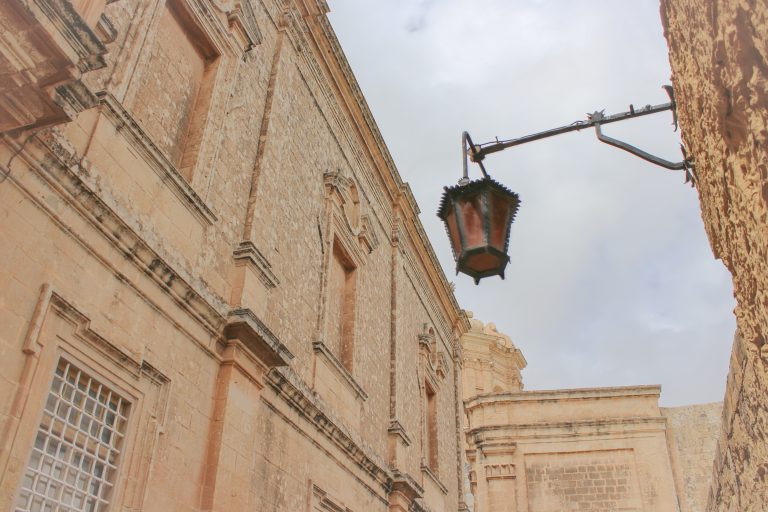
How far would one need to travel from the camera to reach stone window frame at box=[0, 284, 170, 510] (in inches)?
159

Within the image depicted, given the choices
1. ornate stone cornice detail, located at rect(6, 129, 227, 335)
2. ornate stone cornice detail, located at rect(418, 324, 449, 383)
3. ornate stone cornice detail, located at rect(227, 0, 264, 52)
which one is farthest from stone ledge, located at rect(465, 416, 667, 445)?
ornate stone cornice detail, located at rect(6, 129, 227, 335)

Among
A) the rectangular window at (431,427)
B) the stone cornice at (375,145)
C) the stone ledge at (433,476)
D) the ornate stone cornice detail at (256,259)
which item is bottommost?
the stone ledge at (433,476)

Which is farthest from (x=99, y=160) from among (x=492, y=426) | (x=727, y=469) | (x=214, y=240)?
(x=492, y=426)

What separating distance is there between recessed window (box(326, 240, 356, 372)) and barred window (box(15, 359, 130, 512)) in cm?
453

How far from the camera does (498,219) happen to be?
393cm

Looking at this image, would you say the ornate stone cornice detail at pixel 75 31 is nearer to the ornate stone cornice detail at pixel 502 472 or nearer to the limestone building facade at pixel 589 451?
the limestone building facade at pixel 589 451

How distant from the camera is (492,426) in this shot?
19.6 metres

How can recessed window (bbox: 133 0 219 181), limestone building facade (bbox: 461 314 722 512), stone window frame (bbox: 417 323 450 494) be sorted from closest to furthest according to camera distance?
1. recessed window (bbox: 133 0 219 181)
2. stone window frame (bbox: 417 323 450 494)
3. limestone building facade (bbox: 461 314 722 512)

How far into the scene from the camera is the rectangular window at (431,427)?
13729 millimetres

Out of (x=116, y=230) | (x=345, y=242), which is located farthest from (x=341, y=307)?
(x=116, y=230)

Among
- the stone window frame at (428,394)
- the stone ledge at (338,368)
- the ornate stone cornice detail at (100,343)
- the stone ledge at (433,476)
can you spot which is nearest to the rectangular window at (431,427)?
the stone window frame at (428,394)

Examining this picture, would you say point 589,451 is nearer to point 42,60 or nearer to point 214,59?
point 214,59

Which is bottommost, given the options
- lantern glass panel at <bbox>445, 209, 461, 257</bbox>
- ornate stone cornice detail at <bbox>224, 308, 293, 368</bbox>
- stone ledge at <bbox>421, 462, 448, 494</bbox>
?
lantern glass panel at <bbox>445, 209, 461, 257</bbox>

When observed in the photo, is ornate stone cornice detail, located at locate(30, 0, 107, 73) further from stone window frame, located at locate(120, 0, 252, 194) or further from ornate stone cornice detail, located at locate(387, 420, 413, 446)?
ornate stone cornice detail, located at locate(387, 420, 413, 446)
